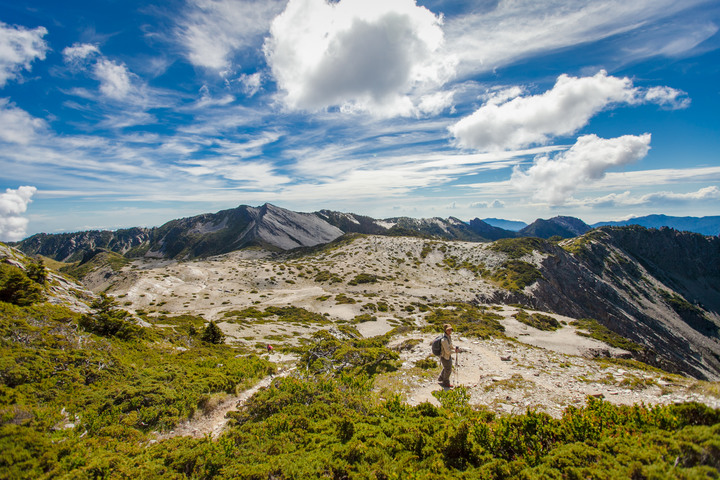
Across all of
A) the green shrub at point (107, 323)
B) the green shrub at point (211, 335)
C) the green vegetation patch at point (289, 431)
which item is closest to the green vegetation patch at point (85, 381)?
the green vegetation patch at point (289, 431)

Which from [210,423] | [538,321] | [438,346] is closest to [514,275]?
[538,321]

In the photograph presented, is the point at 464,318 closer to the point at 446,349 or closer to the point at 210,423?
the point at 446,349

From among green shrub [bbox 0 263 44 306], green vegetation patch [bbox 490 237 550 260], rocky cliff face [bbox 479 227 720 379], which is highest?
green vegetation patch [bbox 490 237 550 260]

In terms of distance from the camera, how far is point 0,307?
474 inches

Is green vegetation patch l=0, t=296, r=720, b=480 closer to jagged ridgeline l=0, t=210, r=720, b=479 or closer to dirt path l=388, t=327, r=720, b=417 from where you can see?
jagged ridgeline l=0, t=210, r=720, b=479

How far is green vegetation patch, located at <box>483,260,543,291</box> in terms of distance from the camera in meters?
72.4

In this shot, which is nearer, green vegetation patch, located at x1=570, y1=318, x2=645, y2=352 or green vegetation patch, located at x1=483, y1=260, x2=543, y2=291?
green vegetation patch, located at x1=570, y1=318, x2=645, y2=352

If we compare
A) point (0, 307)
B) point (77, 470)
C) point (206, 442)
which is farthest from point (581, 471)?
point (0, 307)

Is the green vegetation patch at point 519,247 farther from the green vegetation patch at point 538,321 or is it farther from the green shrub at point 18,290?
the green shrub at point 18,290

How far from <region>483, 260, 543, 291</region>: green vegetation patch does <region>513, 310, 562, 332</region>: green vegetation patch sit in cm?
2233

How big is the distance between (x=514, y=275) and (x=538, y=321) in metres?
34.0

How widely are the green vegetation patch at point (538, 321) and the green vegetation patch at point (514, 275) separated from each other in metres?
22.3

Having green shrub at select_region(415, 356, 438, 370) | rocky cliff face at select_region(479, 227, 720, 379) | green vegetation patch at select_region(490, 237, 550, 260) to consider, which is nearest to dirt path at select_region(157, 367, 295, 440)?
green shrub at select_region(415, 356, 438, 370)

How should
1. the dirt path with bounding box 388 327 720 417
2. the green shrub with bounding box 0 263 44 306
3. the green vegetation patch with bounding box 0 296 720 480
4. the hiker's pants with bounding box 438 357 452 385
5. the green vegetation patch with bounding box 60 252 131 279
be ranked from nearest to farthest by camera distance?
the green vegetation patch with bounding box 0 296 720 480 < the dirt path with bounding box 388 327 720 417 < the hiker's pants with bounding box 438 357 452 385 < the green shrub with bounding box 0 263 44 306 < the green vegetation patch with bounding box 60 252 131 279
